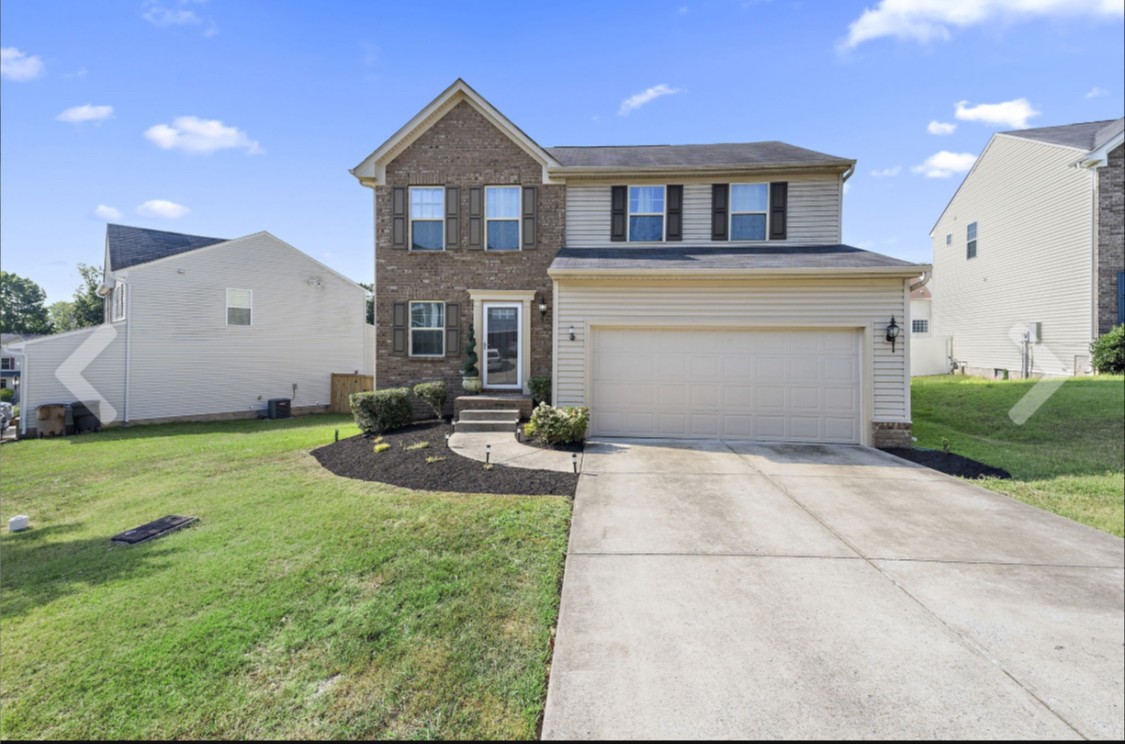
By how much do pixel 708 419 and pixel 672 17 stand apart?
6.37m

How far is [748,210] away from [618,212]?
3087 millimetres

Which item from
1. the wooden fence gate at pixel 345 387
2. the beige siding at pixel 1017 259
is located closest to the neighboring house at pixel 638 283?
the beige siding at pixel 1017 259

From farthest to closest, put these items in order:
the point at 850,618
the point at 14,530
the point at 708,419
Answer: the point at 708,419 → the point at 14,530 → the point at 850,618

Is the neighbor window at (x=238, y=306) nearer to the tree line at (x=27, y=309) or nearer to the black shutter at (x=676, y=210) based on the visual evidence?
the black shutter at (x=676, y=210)

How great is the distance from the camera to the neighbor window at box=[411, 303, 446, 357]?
11.2 m

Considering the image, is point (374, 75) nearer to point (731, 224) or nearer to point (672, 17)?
point (672, 17)

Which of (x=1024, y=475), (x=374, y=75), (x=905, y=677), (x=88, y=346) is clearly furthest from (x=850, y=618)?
(x=88, y=346)

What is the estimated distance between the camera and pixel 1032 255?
13.8 m

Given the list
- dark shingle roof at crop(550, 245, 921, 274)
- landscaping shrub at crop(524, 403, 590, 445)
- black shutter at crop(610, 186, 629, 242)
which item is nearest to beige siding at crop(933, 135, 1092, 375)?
dark shingle roof at crop(550, 245, 921, 274)

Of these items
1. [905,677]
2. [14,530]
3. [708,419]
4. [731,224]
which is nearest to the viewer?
[905,677]

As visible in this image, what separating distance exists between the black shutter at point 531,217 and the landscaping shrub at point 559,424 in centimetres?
468

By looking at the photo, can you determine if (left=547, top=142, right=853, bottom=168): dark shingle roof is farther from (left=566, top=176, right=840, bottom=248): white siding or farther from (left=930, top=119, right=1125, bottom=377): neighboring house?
(left=930, top=119, right=1125, bottom=377): neighboring house

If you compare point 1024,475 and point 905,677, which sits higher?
point 1024,475

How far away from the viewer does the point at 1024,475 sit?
178 inches
